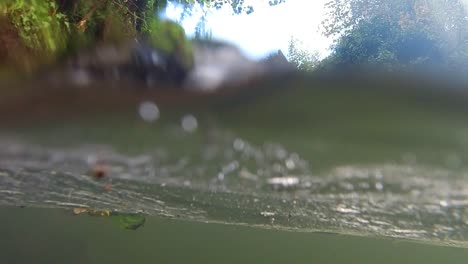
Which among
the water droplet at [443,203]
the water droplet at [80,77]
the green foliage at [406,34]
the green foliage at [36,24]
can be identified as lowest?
the water droplet at [443,203]

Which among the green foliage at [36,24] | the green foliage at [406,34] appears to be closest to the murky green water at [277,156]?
the green foliage at [36,24]

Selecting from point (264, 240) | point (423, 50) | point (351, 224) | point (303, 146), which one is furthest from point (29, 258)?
point (303, 146)

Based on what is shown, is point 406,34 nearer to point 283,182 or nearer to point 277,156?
point 283,182

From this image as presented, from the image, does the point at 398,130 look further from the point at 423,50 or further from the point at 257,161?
the point at 423,50

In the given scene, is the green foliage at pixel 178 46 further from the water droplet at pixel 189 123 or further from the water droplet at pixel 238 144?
the water droplet at pixel 238 144

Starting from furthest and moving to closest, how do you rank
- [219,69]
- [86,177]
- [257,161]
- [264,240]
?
[264,240] → [86,177] → [257,161] → [219,69]

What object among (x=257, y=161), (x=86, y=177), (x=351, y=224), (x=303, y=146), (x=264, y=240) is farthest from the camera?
(x=264, y=240)

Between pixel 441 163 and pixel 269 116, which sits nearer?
pixel 269 116
